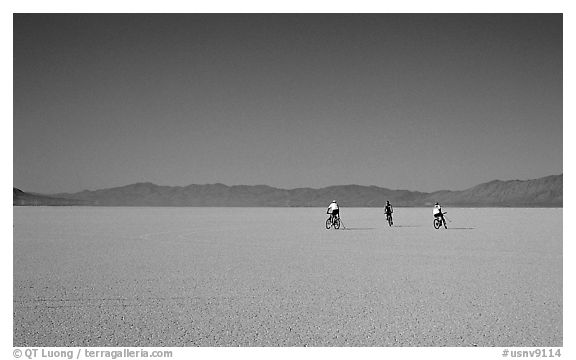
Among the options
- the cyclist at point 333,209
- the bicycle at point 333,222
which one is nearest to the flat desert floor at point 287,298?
the cyclist at point 333,209

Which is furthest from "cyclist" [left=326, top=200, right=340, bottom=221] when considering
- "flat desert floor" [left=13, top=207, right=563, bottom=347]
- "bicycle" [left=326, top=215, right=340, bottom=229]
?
"flat desert floor" [left=13, top=207, right=563, bottom=347]

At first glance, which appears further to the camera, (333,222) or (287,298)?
(333,222)

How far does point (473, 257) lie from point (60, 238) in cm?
1377

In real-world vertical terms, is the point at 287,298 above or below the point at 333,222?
above

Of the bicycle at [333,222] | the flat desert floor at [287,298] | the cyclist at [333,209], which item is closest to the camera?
the flat desert floor at [287,298]

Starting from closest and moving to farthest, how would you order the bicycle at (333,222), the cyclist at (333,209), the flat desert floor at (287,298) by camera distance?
the flat desert floor at (287,298) < the cyclist at (333,209) < the bicycle at (333,222)

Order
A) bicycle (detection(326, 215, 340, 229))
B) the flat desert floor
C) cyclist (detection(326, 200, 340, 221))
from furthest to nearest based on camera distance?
A: bicycle (detection(326, 215, 340, 229)) → cyclist (detection(326, 200, 340, 221)) → the flat desert floor

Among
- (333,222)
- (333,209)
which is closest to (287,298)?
(333,209)

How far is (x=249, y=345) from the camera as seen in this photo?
604 cm

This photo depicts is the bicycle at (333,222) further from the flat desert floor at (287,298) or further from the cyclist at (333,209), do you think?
the flat desert floor at (287,298)

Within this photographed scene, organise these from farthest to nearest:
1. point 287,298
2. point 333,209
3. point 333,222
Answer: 1. point 333,222
2. point 333,209
3. point 287,298

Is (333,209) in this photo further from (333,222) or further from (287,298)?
(287,298)

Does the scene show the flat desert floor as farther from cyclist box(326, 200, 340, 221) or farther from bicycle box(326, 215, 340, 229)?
bicycle box(326, 215, 340, 229)
